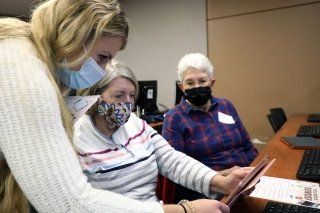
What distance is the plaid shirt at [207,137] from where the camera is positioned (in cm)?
192

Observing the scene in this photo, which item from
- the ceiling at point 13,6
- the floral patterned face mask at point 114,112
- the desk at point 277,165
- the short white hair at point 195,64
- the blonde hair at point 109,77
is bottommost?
the desk at point 277,165

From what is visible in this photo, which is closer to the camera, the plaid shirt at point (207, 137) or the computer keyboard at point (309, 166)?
the computer keyboard at point (309, 166)

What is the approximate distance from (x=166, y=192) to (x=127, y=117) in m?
0.52

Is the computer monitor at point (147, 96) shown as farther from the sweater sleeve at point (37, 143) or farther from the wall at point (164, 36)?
the sweater sleeve at point (37, 143)

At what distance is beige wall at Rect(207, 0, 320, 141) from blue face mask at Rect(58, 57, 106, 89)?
136 inches

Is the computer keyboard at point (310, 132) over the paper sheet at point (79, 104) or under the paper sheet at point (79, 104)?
under

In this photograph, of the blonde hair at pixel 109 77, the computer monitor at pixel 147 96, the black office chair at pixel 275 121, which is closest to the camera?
the blonde hair at pixel 109 77

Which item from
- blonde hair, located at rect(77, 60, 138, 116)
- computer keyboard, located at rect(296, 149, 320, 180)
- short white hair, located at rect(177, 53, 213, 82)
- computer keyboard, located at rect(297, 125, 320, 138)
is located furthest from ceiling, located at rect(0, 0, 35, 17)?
computer keyboard, located at rect(296, 149, 320, 180)

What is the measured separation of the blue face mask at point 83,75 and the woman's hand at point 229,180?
65cm

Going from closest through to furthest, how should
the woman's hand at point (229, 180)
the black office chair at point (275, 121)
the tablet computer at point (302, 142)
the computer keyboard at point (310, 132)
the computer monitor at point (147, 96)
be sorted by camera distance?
the woman's hand at point (229, 180) → the tablet computer at point (302, 142) → the computer keyboard at point (310, 132) → the black office chair at point (275, 121) → the computer monitor at point (147, 96)

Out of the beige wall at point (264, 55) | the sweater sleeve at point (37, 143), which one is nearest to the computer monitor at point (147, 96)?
the beige wall at point (264, 55)

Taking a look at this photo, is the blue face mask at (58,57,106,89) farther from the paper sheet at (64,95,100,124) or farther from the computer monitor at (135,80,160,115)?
the computer monitor at (135,80,160,115)

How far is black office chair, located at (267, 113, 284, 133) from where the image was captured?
287cm

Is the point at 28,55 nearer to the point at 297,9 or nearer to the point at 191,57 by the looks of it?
the point at 191,57
